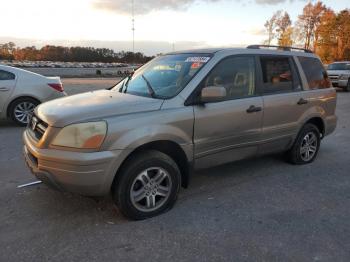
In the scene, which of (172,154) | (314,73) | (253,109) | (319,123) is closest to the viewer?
(172,154)

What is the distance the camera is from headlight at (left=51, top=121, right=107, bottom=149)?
332cm

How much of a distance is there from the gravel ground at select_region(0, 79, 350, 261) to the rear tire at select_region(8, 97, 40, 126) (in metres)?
3.48

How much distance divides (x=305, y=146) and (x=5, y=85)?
651 cm

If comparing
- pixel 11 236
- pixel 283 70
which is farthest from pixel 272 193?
pixel 11 236

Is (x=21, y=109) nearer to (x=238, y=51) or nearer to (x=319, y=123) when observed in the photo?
(x=238, y=51)

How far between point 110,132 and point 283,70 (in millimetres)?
2866

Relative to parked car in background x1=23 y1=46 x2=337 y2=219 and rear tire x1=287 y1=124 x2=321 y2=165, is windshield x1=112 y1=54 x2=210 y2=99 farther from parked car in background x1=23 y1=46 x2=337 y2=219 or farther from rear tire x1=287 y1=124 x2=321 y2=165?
rear tire x1=287 y1=124 x2=321 y2=165

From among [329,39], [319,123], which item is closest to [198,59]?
[319,123]

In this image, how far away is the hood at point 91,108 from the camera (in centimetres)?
344

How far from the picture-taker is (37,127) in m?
3.82

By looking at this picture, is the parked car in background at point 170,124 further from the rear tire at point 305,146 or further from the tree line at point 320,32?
the tree line at point 320,32

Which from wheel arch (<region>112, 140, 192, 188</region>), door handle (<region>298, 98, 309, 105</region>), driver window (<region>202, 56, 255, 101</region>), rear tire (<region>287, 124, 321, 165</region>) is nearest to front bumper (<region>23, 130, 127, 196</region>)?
wheel arch (<region>112, 140, 192, 188</region>)

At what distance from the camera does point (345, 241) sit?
3.36 meters

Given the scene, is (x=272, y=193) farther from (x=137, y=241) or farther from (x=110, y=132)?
(x=110, y=132)
